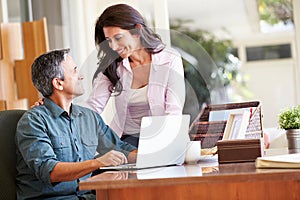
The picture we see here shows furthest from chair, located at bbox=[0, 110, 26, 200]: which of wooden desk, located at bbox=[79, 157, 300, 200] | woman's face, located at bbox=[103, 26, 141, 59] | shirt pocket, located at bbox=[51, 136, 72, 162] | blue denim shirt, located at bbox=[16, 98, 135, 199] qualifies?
wooden desk, located at bbox=[79, 157, 300, 200]

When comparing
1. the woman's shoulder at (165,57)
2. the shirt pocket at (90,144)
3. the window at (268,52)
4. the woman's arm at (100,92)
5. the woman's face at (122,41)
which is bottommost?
the shirt pocket at (90,144)

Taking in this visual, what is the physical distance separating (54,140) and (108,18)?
0.53m

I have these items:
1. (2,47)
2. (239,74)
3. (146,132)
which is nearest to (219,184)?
(146,132)

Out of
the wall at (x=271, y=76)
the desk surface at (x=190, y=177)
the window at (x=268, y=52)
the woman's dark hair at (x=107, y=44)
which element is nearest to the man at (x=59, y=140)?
the woman's dark hair at (x=107, y=44)

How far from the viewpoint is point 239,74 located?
919cm

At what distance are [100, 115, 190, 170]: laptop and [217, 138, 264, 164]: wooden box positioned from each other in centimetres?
15

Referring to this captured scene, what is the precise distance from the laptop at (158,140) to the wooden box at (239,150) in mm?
147

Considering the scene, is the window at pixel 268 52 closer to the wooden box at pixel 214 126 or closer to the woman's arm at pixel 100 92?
the wooden box at pixel 214 126

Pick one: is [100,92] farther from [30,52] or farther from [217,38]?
[217,38]

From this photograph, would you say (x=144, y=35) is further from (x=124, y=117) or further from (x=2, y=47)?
(x=2, y=47)

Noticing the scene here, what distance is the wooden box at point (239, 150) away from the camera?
1.94m

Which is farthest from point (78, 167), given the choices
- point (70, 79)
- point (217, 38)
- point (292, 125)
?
point (217, 38)

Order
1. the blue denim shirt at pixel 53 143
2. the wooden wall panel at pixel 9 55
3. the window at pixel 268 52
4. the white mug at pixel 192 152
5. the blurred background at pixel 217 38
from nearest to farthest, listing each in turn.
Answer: the white mug at pixel 192 152 < the blue denim shirt at pixel 53 143 < the blurred background at pixel 217 38 < the wooden wall panel at pixel 9 55 < the window at pixel 268 52

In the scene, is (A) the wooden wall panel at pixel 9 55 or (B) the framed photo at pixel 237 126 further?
(A) the wooden wall panel at pixel 9 55
